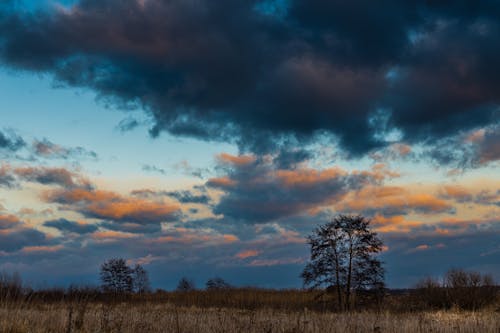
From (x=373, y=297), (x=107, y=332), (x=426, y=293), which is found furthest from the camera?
(x=426, y=293)

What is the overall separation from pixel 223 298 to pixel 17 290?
87.5 ft

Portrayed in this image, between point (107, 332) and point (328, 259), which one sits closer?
point (107, 332)

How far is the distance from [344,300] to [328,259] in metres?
3.20

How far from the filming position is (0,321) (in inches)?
530

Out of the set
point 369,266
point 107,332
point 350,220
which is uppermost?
point 350,220

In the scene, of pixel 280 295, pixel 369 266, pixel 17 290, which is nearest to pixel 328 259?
→ pixel 369 266

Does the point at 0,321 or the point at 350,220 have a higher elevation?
the point at 350,220

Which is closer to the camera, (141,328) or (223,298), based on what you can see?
(141,328)

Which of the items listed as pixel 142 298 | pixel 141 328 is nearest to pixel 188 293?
pixel 142 298

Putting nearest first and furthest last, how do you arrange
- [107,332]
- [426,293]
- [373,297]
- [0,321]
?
[0,321] → [107,332] → [373,297] → [426,293]

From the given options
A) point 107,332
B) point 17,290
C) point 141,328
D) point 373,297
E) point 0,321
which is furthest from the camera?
point 373,297

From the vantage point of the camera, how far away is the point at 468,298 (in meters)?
38.5

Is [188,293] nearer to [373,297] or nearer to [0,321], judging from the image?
[373,297]

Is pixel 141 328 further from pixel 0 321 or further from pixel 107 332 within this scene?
pixel 0 321
